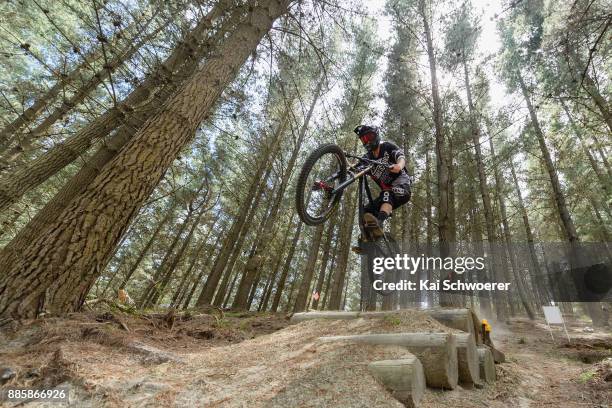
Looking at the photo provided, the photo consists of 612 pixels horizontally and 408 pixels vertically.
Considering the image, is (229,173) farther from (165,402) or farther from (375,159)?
(165,402)

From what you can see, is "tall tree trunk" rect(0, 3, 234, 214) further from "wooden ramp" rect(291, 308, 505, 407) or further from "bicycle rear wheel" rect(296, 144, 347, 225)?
"wooden ramp" rect(291, 308, 505, 407)

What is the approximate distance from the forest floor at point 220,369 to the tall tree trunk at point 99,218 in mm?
277

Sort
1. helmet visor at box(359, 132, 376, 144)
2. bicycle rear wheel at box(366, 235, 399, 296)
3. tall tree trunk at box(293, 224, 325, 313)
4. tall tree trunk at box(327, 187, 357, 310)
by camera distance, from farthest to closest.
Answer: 1. tall tree trunk at box(327, 187, 357, 310)
2. tall tree trunk at box(293, 224, 325, 313)
3. bicycle rear wheel at box(366, 235, 399, 296)
4. helmet visor at box(359, 132, 376, 144)

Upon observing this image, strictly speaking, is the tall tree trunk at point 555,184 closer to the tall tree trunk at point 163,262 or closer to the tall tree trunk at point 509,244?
the tall tree trunk at point 509,244

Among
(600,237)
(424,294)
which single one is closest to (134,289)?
(424,294)

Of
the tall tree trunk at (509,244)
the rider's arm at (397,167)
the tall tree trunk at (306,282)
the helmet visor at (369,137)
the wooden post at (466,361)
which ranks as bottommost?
the wooden post at (466,361)

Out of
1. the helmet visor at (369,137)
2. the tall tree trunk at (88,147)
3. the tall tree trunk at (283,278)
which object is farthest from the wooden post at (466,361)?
the tall tree trunk at (283,278)

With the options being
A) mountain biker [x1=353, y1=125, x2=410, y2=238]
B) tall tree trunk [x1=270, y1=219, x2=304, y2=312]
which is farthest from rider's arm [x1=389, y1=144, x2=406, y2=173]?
tall tree trunk [x1=270, y1=219, x2=304, y2=312]

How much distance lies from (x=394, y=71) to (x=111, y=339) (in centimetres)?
1679

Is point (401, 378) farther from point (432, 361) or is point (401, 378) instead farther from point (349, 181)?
point (349, 181)

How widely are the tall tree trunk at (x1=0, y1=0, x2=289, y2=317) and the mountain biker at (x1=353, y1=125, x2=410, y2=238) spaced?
268cm

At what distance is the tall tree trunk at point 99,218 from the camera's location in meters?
3.05

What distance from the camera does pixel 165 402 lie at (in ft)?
7.70

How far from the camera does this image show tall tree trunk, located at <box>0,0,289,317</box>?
305cm
